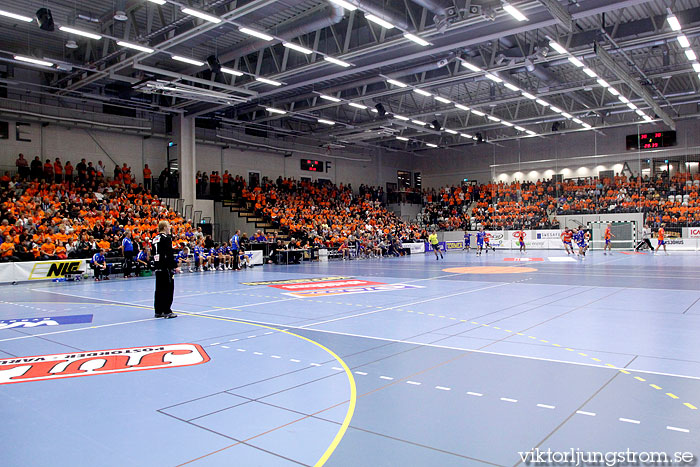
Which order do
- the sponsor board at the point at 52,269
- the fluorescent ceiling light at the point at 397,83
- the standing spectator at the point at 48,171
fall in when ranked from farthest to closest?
the standing spectator at the point at 48,171, the fluorescent ceiling light at the point at 397,83, the sponsor board at the point at 52,269

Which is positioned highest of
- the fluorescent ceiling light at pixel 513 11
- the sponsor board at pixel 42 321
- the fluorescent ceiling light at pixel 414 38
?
the fluorescent ceiling light at pixel 414 38

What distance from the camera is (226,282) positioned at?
17000mm

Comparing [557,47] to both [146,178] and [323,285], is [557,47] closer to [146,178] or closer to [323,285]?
A: [323,285]

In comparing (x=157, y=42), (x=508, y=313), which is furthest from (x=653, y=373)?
(x=157, y=42)

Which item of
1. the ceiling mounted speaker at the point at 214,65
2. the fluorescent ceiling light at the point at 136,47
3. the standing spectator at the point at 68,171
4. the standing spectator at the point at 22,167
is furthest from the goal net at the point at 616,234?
the standing spectator at the point at 22,167

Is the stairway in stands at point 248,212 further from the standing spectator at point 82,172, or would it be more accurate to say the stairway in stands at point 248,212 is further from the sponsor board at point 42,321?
the sponsor board at point 42,321

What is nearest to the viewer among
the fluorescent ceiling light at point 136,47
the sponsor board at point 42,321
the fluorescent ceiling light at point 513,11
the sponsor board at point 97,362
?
the sponsor board at point 97,362

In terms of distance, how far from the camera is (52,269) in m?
17.9

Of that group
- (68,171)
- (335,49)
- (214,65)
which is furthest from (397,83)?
(68,171)

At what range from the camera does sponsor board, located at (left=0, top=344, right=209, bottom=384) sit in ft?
18.4

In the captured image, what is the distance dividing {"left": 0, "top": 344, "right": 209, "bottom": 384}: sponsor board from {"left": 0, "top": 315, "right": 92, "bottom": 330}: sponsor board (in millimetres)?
2831

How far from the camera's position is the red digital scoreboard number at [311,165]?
4072cm

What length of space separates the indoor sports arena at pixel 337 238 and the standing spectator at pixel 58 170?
5.3 inches

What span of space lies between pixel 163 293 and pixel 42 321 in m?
2.24
